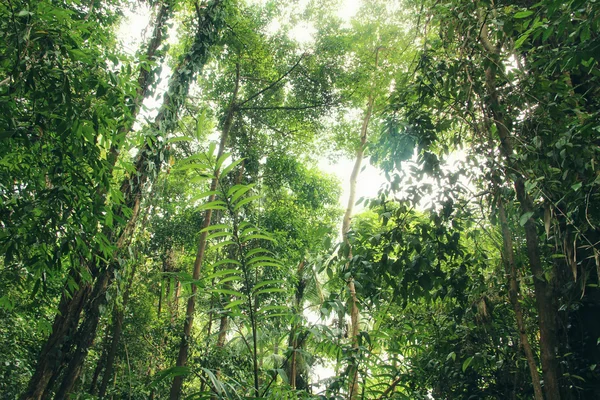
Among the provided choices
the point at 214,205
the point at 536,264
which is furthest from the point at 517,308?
the point at 214,205

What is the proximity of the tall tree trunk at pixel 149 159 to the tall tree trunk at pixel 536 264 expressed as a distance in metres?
1.98

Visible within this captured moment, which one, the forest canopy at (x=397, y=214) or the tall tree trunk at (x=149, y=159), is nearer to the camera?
the forest canopy at (x=397, y=214)

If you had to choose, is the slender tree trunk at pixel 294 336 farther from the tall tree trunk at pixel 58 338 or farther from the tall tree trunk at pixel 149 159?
the tall tree trunk at pixel 58 338

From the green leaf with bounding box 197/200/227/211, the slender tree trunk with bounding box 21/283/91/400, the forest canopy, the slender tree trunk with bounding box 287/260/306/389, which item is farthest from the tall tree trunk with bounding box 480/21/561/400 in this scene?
the slender tree trunk with bounding box 21/283/91/400

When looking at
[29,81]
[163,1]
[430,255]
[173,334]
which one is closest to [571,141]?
[430,255]

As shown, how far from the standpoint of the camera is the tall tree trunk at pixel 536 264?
1.58 m

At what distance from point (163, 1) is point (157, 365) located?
638cm

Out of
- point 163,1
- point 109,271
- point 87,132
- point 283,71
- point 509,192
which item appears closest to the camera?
point 87,132

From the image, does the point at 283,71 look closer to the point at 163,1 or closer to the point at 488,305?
the point at 163,1

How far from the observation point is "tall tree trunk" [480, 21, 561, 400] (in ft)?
5.18

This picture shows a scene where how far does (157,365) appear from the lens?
7387 millimetres

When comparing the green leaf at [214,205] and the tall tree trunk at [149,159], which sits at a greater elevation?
the tall tree trunk at [149,159]

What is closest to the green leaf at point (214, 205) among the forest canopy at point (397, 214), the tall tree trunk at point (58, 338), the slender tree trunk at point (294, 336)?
the forest canopy at point (397, 214)

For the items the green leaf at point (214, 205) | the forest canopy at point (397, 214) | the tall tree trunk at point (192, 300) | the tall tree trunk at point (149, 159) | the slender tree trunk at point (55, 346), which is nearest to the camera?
the green leaf at point (214, 205)
